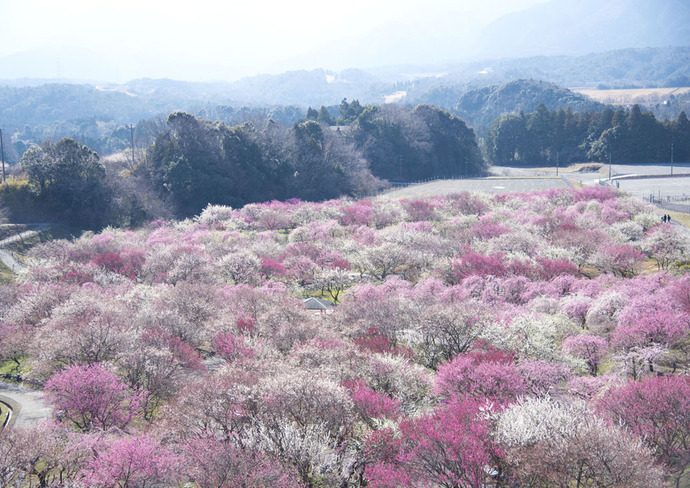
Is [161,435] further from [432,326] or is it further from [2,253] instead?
[2,253]

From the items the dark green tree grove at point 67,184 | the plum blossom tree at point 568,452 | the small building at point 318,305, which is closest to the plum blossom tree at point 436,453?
the plum blossom tree at point 568,452

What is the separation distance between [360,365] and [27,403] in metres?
11.6

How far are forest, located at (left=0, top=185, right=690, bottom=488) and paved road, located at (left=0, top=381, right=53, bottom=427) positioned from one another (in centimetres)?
64

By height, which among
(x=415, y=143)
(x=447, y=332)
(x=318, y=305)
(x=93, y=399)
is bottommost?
(x=318, y=305)

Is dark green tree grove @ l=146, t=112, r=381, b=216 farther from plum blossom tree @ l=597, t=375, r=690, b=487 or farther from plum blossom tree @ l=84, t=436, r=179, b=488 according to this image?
plum blossom tree @ l=597, t=375, r=690, b=487

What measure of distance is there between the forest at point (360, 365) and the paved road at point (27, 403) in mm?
638

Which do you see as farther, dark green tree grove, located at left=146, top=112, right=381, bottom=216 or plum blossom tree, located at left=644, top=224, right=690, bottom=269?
dark green tree grove, located at left=146, top=112, right=381, bottom=216

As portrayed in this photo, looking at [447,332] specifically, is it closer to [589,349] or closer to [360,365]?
[360,365]

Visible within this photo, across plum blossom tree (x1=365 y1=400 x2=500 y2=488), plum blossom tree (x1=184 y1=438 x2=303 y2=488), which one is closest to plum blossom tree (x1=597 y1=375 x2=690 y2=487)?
plum blossom tree (x1=365 y1=400 x2=500 y2=488)

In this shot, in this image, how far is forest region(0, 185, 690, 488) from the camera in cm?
1157

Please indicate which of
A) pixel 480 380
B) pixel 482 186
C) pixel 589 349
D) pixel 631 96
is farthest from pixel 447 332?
pixel 631 96

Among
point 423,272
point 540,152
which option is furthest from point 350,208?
point 540,152

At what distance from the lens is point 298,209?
48.4 metres

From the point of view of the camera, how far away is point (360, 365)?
15898 mm
